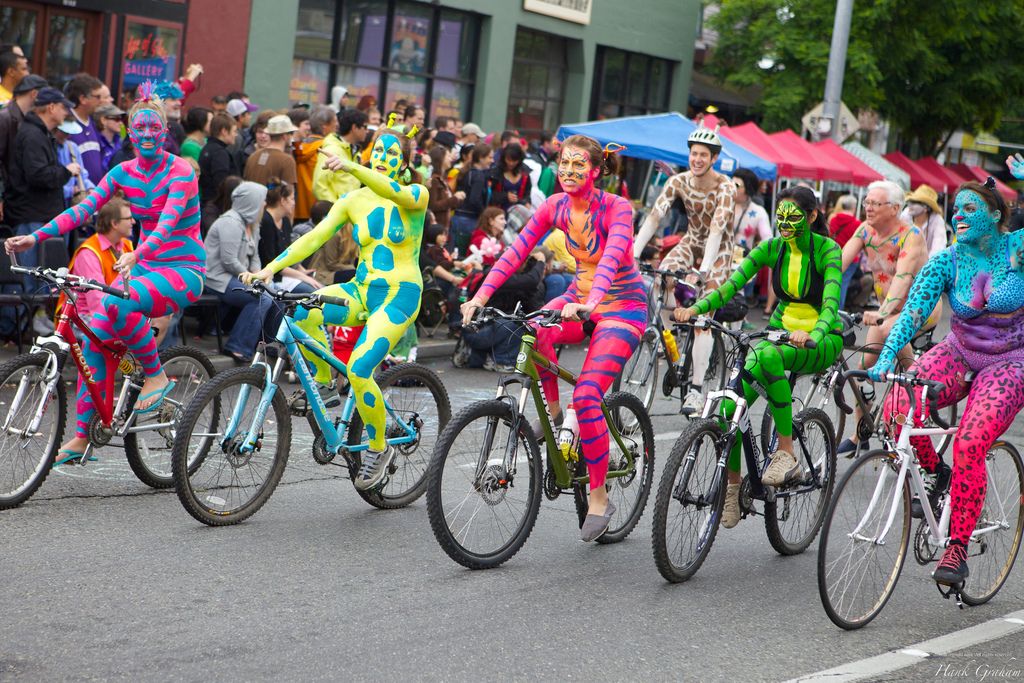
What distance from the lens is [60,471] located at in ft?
25.2

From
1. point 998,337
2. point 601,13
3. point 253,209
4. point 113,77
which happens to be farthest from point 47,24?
point 998,337

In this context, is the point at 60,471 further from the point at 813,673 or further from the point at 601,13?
the point at 601,13

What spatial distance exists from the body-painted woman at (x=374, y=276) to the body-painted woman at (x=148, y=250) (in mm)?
870

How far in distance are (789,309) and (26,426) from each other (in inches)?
156

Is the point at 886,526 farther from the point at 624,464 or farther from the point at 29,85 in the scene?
the point at 29,85

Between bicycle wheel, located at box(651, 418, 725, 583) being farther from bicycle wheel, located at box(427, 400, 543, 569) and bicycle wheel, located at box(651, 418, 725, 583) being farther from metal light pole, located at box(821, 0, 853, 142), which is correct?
metal light pole, located at box(821, 0, 853, 142)

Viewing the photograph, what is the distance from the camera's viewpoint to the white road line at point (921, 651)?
5332 millimetres

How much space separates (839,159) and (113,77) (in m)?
12.0

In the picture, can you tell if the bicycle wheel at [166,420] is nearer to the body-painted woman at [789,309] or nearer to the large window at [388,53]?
the body-painted woman at [789,309]

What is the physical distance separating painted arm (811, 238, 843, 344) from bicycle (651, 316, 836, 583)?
0.36 m

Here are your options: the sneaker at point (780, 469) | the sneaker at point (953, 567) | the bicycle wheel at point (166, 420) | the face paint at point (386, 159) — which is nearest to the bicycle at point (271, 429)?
the bicycle wheel at point (166, 420)

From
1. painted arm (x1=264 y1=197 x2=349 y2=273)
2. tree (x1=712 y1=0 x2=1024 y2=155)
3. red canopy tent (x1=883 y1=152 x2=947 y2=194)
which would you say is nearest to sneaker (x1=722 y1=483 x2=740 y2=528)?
painted arm (x1=264 y1=197 x2=349 y2=273)

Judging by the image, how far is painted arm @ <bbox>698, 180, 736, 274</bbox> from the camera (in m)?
10.6

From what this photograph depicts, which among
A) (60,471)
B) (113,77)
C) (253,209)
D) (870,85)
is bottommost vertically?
(60,471)
